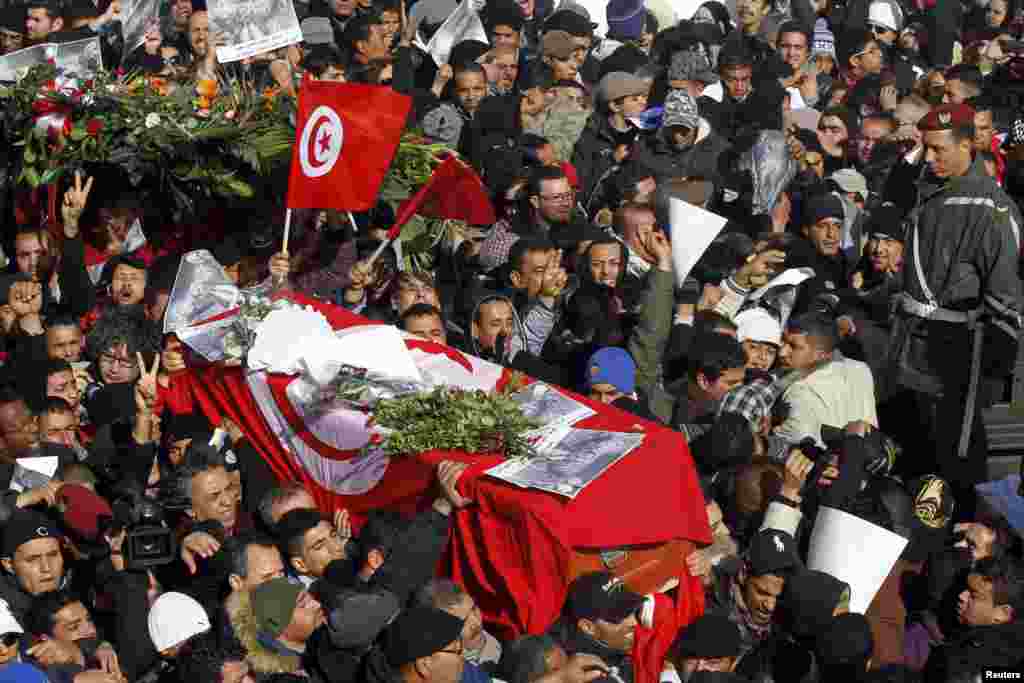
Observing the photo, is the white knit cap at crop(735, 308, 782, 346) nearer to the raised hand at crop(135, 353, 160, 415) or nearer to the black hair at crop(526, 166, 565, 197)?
the black hair at crop(526, 166, 565, 197)

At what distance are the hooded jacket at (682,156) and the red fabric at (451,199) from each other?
1.68 meters

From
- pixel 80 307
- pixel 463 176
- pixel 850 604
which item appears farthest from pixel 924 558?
pixel 80 307

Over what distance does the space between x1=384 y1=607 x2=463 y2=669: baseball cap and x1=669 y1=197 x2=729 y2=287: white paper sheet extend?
3578mm

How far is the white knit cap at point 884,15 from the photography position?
50.4 feet

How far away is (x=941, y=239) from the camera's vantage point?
9789mm

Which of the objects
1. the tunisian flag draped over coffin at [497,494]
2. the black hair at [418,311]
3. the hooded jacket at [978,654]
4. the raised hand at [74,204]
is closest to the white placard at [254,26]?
the raised hand at [74,204]

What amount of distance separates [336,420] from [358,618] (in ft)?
5.57

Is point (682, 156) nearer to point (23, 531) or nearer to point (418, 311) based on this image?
point (418, 311)

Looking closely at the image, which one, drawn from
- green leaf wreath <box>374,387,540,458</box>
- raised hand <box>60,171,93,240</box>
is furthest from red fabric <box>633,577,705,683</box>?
raised hand <box>60,171,93,240</box>

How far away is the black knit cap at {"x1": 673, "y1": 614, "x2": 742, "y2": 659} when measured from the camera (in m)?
6.97

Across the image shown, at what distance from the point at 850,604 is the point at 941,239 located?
2711mm

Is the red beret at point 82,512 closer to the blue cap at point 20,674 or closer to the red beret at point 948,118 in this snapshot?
the blue cap at point 20,674

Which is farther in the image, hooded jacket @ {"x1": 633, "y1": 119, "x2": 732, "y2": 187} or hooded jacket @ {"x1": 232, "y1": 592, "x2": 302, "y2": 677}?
hooded jacket @ {"x1": 633, "y1": 119, "x2": 732, "y2": 187}

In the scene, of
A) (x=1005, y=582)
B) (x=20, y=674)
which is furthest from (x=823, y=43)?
(x=20, y=674)
